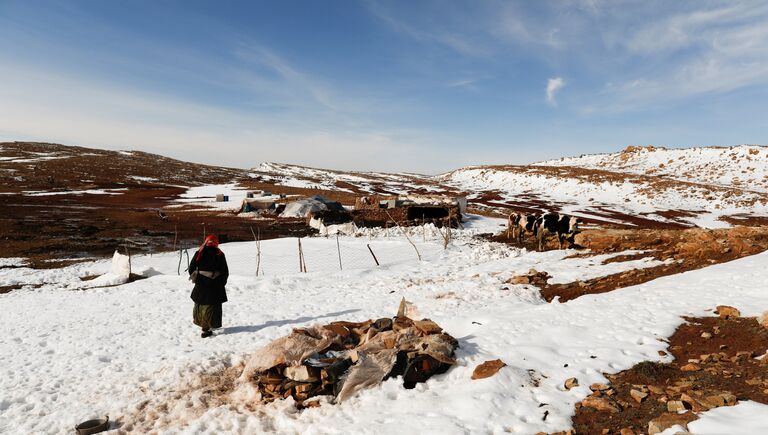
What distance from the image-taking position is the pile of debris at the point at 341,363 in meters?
5.95

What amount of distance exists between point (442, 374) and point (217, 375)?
13.3 feet

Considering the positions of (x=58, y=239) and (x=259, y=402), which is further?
(x=58, y=239)

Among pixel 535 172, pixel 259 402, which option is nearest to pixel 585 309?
pixel 259 402

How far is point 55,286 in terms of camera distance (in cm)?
1413

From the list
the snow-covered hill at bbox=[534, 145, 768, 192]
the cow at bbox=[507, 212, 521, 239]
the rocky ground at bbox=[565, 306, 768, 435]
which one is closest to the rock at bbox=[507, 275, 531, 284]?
the rocky ground at bbox=[565, 306, 768, 435]

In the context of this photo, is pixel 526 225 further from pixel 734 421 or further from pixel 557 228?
pixel 734 421

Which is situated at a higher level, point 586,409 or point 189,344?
point 586,409

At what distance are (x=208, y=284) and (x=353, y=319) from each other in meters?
3.80

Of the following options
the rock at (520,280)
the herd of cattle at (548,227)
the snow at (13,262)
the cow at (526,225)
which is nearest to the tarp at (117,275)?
the snow at (13,262)

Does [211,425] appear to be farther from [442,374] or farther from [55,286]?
[55,286]

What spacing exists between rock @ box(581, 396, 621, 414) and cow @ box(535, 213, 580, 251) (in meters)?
14.0

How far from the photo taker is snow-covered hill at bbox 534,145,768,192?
47.3m

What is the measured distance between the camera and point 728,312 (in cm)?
771

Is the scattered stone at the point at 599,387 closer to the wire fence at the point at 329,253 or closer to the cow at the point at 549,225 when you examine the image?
the wire fence at the point at 329,253
